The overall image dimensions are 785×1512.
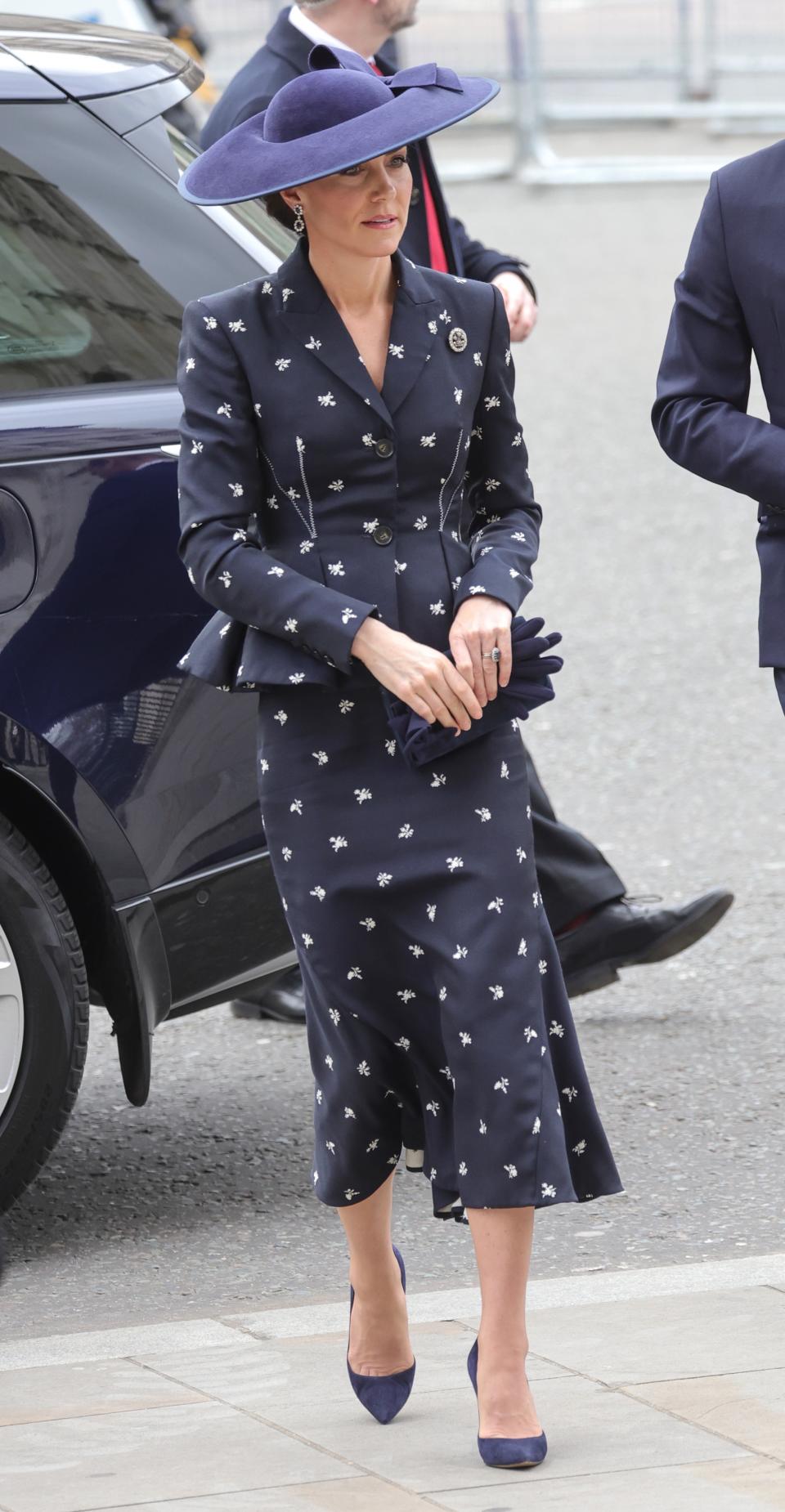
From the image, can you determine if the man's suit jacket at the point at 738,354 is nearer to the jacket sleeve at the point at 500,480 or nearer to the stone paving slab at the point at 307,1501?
the jacket sleeve at the point at 500,480

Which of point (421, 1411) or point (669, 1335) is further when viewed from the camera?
point (669, 1335)

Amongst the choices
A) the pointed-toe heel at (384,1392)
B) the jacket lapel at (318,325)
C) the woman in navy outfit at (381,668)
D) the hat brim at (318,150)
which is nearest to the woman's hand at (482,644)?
the woman in navy outfit at (381,668)

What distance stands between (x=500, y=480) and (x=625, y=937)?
6.48 ft

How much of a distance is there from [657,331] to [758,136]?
23.6 feet

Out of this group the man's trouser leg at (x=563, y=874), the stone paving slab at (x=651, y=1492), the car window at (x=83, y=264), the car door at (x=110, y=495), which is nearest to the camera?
the stone paving slab at (x=651, y=1492)

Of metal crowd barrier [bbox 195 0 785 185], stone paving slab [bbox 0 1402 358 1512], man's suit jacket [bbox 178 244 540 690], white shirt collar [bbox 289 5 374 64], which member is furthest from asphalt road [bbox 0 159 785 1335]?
metal crowd barrier [bbox 195 0 785 185]

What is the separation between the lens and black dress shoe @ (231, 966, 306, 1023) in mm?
5707

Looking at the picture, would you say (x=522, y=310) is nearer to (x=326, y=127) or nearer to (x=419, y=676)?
(x=326, y=127)

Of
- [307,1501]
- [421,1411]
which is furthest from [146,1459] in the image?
[421,1411]

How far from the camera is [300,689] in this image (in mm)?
3357

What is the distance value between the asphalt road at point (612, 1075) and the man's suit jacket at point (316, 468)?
51.8 inches

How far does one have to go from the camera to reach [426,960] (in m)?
3.33

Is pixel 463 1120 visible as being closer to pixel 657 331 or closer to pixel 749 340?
pixel 749 340

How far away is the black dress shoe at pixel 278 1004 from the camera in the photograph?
571 centimetres
